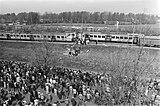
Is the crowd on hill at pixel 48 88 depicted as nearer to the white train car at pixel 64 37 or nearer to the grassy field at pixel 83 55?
the grassy field at pixel 83 55

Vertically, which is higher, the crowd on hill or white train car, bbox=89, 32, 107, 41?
white train car, bbox=89, 32, 107, 41

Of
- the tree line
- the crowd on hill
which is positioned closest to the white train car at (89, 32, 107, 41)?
the crowd on hill

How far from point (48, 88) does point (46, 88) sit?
0.34 ft

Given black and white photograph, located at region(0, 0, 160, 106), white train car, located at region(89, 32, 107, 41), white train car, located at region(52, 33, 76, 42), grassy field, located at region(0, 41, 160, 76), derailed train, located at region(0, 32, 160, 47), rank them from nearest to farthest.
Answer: black and white photograph, located at region(0, 0, 160, 106) → grassy field, located at region(0, 41, 160, 76) → derailed train, located at region(0, 32, 160, 47) → white train car, located at region(89, 32, 107, 41) → white train car, located at region(52, 33, 76, 42)

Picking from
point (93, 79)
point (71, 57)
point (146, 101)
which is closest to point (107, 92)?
point (146, 101)

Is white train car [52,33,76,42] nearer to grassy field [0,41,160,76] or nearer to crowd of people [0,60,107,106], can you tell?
grassy field [0,41,160,76]

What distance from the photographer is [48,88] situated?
9.46m

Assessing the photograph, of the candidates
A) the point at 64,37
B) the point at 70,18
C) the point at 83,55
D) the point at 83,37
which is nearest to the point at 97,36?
the point at 83,37

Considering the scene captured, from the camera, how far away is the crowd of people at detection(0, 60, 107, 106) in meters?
8.30

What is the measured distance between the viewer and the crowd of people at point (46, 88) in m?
8.30

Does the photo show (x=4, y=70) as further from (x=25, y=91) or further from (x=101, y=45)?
(x=101, y=45)

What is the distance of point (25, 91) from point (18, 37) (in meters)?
17.0

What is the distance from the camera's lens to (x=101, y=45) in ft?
66.1

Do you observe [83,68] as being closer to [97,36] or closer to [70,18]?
[97,36]
